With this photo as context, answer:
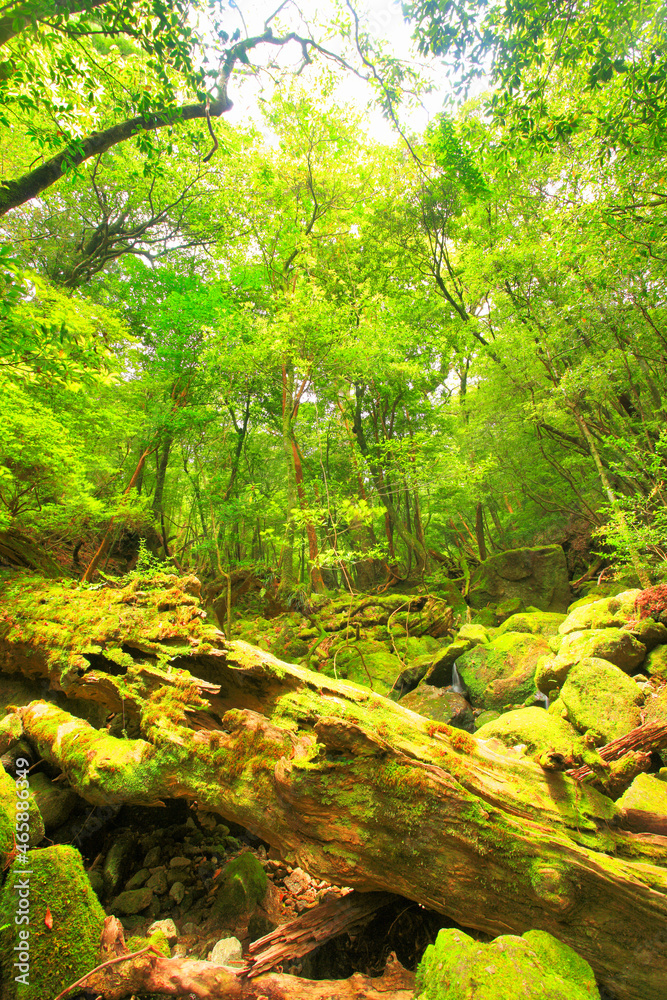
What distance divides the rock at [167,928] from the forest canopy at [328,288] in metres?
3.89

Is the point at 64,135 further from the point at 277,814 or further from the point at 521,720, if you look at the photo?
the point at 521,720

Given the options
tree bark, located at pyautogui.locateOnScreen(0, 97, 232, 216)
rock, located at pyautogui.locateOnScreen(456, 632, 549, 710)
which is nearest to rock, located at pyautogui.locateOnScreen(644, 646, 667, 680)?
→ rock, located at pyautogui.locateOnScreen(456, 632, 549, 710)

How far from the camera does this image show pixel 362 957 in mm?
2488

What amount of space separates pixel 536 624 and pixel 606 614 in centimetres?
204

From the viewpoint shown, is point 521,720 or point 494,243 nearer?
point 521,720

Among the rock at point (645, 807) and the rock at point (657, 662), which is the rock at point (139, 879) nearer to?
the rock at point (645, 807)

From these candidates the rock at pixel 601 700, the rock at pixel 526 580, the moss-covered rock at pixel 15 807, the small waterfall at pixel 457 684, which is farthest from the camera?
the rock at pixel 526 580

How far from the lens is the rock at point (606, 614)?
654cm

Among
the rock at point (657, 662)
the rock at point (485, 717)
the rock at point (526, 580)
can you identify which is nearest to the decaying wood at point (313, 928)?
the rock at point (485, 717)

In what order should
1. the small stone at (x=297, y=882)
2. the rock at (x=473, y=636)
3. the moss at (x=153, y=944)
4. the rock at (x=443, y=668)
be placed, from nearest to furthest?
the moss at (x=153, y=944)
the small stone at (x=297, y=882)
the rock at (x=443, y=668)
the rock at (x=473, y=636)

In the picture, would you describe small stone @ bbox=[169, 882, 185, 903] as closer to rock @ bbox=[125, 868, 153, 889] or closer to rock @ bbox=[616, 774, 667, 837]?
rock @ bbox=[125, 868, 153, 889]

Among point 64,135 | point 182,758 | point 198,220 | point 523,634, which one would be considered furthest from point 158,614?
point 198,220

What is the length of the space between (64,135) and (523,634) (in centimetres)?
958

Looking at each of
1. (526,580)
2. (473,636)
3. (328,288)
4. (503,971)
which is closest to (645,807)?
(503,971)
